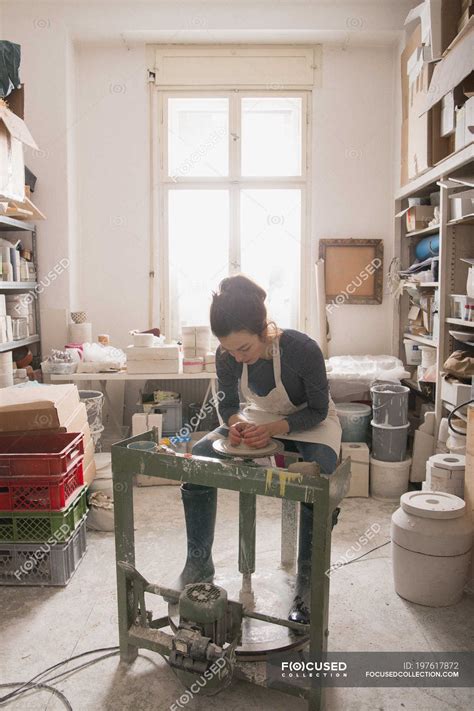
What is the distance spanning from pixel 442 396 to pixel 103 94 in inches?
133

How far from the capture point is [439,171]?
130 inches

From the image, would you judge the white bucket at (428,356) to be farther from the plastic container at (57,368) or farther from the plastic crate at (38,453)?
the plastic container at (57,368)

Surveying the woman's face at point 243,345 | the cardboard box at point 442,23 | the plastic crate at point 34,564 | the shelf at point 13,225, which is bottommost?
the plastic crate at point 34,564

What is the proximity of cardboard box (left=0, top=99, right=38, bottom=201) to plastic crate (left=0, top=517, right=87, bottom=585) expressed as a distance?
179cm

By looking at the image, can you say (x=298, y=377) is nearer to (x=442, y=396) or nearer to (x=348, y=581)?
(x=348, y=581)

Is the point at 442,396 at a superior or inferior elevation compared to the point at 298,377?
inferior

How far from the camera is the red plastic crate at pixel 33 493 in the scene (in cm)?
235

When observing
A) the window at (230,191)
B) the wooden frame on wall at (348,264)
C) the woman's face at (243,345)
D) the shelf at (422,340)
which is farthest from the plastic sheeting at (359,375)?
the woman's face at (243,345)

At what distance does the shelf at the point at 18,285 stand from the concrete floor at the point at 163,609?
165 centimetres

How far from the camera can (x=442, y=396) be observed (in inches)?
128

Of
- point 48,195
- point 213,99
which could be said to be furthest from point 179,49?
point 48,195

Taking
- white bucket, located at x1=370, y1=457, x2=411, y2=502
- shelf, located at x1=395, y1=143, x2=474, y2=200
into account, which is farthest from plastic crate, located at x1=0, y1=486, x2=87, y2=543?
shelf, located at x1=395, y1=143, x2=474, y2=200

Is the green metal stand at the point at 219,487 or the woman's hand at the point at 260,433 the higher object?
the woman's hand at the point at 260,433

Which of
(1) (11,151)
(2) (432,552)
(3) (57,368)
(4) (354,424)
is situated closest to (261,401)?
(2) (432,552)
